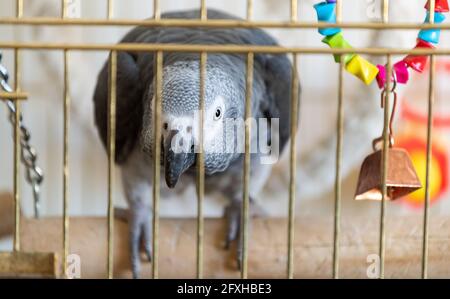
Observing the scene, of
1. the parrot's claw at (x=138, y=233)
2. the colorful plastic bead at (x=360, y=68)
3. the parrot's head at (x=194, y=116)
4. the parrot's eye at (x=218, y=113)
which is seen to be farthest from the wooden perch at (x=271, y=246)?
the colorful plastic bead at (x=360, y=68)

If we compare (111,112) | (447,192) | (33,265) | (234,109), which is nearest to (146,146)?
(234,109)

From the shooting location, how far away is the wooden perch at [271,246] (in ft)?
3.83

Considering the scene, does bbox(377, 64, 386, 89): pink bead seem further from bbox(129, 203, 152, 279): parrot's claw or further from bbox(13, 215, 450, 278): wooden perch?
bbox(129, 203, 152, 279): parrot's claw

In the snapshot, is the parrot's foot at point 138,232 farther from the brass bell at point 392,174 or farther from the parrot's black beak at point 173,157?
the brass bell at point 392,174

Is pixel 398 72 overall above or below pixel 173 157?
above

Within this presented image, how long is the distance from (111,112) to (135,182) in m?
0.58

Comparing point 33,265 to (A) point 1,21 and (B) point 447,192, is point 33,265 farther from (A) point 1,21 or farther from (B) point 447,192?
(B) point 447,192

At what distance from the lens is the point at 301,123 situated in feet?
5.95

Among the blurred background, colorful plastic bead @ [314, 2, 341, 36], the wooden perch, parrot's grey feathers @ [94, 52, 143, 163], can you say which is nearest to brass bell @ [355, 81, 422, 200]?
colorful plastic bead @ [314, 2, 341, 36]

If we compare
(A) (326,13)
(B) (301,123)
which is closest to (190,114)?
(A) (326,13)

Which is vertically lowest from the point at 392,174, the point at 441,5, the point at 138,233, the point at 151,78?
the point at 138,233

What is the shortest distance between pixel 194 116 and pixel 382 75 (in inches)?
11.0

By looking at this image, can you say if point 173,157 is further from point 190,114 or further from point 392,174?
point 392,174

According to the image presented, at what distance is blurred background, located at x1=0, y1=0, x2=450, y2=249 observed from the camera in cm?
170
